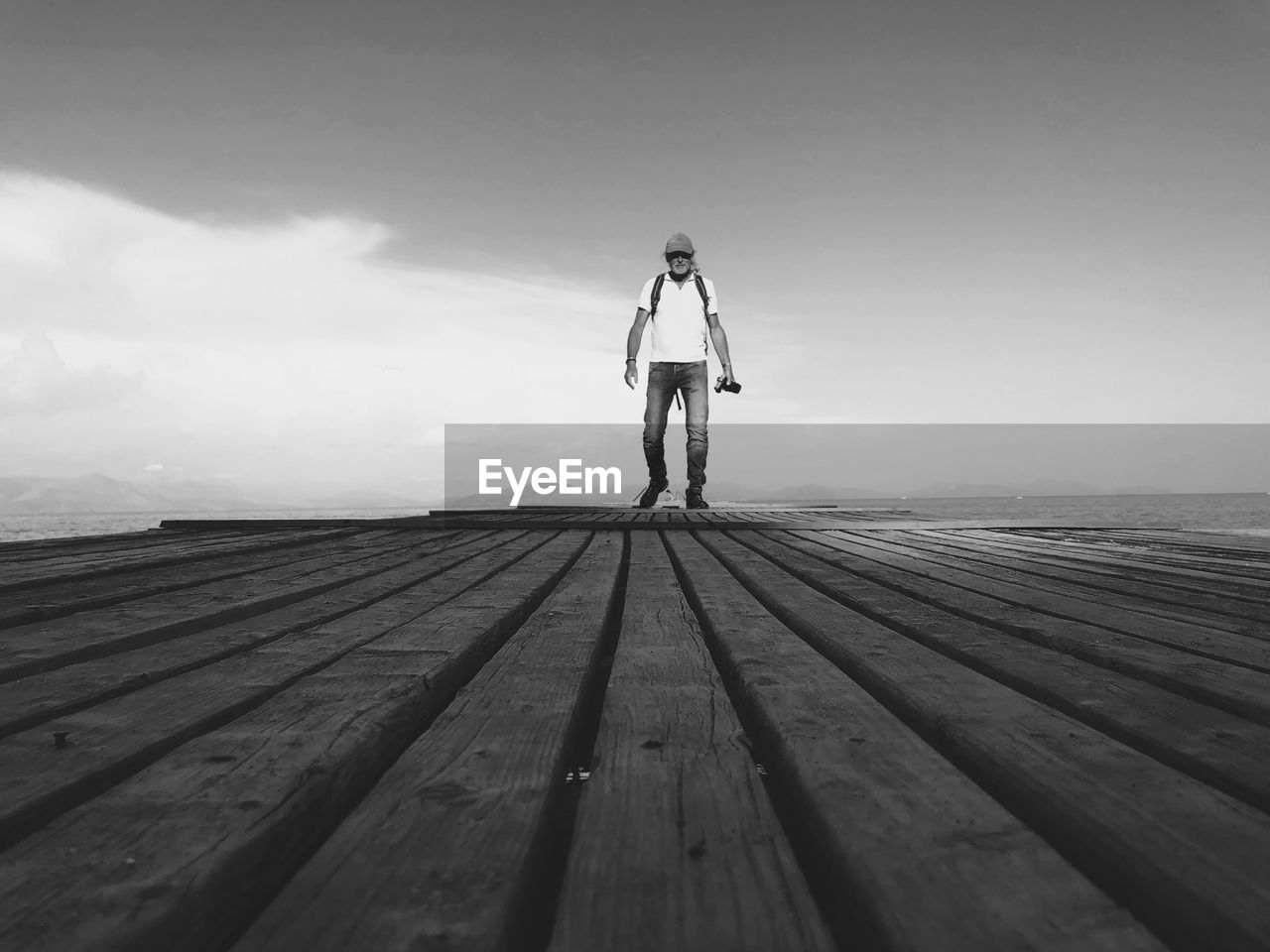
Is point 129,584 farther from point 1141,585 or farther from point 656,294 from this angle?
point 656,294

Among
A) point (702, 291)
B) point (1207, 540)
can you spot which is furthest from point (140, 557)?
point (702, 291)

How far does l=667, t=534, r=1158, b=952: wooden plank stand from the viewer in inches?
20.2

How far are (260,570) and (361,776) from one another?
1.91 m

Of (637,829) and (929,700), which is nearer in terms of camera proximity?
(637,829)

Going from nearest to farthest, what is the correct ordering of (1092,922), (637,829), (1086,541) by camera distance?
(1092,922) < (637,829) < (1086,541)

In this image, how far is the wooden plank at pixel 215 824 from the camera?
519 mm

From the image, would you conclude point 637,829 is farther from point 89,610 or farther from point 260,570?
point 260,570

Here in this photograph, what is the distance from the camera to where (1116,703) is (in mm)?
1022

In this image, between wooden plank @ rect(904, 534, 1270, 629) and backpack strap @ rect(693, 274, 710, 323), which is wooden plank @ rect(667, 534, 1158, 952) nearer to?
wooden plank @ rect(904, 534, 1270, 629)

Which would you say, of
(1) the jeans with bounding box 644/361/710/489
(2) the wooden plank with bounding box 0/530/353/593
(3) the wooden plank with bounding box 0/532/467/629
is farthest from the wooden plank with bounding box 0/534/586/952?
(1) the jeans with bounding box 644/361/710/489

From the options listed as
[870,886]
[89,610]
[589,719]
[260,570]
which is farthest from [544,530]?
[870,886]

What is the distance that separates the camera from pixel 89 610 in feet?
5.58

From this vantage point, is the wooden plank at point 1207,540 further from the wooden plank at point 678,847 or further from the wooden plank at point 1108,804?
the wooden plank at point 678,847

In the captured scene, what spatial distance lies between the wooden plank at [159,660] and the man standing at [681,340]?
5.12 metres
